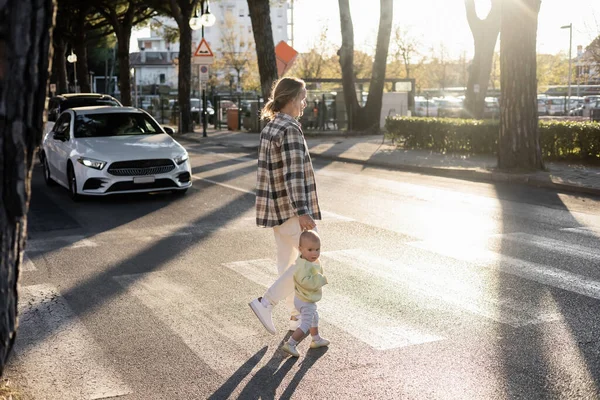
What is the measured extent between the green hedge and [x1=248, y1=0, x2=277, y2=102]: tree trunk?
3.89m

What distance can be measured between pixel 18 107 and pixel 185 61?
117 feet

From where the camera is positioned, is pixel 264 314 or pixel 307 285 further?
pixel 264 314

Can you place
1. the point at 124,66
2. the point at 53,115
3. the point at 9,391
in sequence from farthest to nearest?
the point at 124,66 < the point at 53,115 < the point at 9,391

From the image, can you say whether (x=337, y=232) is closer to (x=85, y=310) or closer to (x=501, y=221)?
(x=501, y=221)

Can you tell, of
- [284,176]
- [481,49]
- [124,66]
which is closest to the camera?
[284,176]

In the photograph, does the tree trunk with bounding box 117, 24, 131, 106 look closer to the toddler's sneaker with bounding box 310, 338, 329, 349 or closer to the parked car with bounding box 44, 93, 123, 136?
the parked car with bounding box 44, 93, 123, 136

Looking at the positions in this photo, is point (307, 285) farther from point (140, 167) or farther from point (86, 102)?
point (86, 102)

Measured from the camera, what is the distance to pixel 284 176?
550 centimetres

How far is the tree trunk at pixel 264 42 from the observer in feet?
77.7

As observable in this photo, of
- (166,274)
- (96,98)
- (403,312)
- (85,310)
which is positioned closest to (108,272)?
(166,274)

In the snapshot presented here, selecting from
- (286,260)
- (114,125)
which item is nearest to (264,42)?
(114,125)

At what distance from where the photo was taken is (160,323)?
6055 millimetres

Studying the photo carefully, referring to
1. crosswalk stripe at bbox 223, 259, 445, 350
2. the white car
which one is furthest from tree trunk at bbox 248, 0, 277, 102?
Result: crosswalk stripe at bbox 223, 259, 445, 350

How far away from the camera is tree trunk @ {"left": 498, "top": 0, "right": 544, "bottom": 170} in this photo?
15.7 metres
